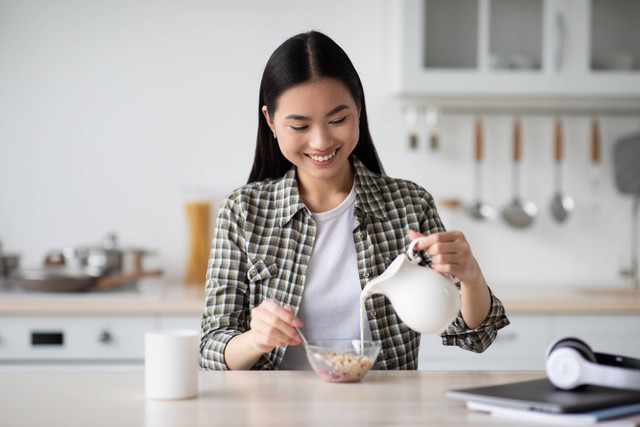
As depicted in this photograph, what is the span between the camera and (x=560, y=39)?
2.82 meters

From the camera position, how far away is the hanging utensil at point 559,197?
10.2ft

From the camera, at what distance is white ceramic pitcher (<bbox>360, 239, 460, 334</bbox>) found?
121 centimetres

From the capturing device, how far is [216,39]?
121 inches

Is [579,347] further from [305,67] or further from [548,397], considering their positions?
[305,67]

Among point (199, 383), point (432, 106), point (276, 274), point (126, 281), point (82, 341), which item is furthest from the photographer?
point (432, 106)

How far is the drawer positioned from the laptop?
1603 mm

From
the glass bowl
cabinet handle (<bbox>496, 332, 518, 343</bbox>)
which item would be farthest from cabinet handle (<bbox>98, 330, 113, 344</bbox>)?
the glass bowl

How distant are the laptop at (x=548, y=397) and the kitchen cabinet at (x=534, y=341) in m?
1.46

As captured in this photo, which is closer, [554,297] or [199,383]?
[199,383]

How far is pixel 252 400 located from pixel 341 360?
175 mm

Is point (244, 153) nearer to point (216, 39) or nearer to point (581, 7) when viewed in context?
point (216, 39)

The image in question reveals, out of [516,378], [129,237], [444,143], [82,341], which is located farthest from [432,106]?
[516,378]

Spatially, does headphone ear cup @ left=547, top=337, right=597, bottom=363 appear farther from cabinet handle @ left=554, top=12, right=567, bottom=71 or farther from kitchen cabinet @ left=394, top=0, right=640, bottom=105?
cabinet handle @ left=554, top=12, right=567, bottom=71

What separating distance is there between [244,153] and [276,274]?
1.52 m
